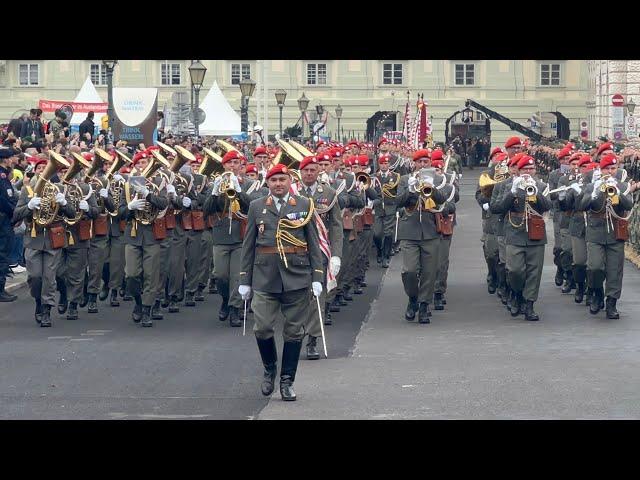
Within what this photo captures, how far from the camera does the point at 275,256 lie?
1192cm

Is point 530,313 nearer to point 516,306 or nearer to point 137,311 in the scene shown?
point 516,306

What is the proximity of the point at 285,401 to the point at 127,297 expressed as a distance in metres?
7.90

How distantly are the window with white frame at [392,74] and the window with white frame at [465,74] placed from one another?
276 centimetres

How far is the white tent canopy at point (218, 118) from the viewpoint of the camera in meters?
41.8

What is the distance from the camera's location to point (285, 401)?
458 inches

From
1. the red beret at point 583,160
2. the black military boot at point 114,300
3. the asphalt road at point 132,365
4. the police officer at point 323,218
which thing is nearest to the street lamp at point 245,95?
the black military boot at point 114,300

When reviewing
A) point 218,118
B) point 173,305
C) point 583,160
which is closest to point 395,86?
point 218,118

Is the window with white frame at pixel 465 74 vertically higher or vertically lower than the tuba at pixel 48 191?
higher

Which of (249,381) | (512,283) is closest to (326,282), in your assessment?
(249,381)

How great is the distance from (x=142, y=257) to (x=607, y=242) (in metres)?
5.13

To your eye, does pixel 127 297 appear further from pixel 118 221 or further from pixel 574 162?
pixel 574 162

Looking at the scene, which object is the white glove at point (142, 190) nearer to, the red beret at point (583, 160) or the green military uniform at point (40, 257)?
the green military uniform at point (40, 257)

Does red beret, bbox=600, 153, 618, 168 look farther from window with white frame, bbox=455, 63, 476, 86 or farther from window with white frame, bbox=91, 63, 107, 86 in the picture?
window with white frame, bbox=455, 63, 476, 86

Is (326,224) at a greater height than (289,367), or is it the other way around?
(326,224)
